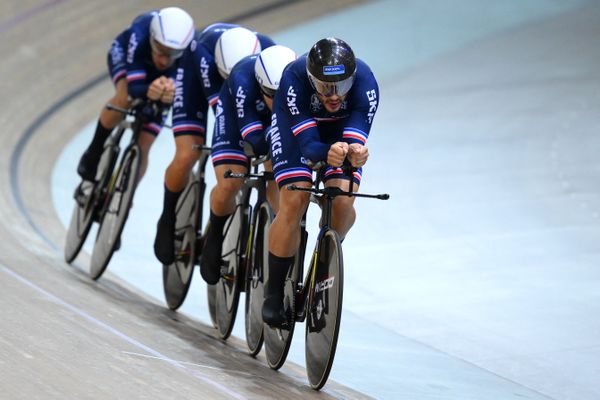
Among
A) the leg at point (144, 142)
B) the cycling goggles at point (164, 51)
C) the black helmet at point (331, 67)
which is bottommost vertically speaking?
the leg at point (144, 142)

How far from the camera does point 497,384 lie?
15.4 feet

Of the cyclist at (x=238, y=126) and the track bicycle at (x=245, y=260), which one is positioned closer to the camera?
the cyclist at (x=238, y=126)

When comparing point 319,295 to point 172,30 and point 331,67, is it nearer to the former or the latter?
point 331,67

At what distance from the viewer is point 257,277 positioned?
487 cm

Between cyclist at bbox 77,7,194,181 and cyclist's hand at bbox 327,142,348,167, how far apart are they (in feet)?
7.53

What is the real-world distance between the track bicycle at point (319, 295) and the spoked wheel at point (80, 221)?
2289mm

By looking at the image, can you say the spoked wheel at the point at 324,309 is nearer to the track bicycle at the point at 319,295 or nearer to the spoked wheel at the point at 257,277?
the track bicycle at the point at 319,295

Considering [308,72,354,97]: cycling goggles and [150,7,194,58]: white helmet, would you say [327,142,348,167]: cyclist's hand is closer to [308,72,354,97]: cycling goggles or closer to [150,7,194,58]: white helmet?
[308,72,354,97]: cycling goggles

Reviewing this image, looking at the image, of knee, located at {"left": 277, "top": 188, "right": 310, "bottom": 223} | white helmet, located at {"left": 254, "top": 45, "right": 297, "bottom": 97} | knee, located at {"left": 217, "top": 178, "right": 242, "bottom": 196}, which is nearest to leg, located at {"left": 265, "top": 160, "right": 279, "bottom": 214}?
knee, located at {"left": 217, "top": 178, "right": 242, "bottom": 196}

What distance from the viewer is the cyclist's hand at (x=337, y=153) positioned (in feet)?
12.9

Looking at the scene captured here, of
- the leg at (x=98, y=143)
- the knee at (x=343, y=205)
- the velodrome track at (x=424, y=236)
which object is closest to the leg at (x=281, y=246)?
the knee at (x=343, y=205)

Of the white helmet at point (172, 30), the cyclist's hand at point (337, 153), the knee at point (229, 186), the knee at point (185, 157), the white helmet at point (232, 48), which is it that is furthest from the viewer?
the white helmet at point (172, 30)

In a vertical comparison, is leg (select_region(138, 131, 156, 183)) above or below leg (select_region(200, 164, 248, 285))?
below

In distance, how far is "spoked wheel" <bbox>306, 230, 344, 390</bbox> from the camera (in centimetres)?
403
